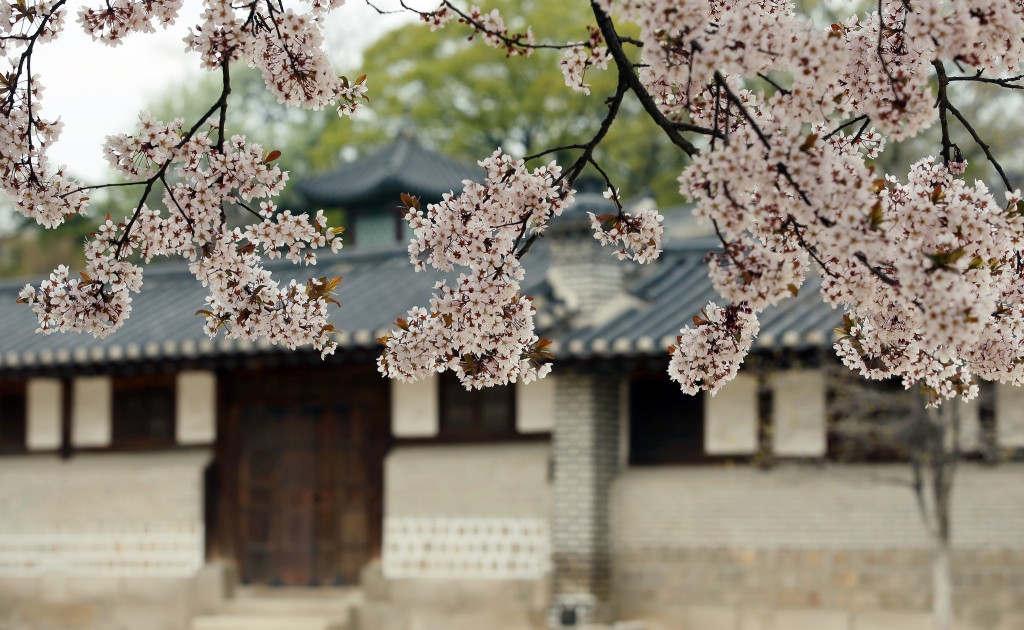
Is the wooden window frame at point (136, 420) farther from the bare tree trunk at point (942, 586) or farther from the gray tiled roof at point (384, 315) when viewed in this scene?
the bare tree trunk at point (942, 586)

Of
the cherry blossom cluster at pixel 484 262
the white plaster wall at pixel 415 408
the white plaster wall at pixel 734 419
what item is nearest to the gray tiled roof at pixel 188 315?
the white plaster wall at pixel 415 408

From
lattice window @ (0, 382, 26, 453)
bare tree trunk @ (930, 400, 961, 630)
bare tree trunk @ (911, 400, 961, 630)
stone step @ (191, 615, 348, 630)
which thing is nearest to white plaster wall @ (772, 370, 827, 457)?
bare tree trunk @ (911, 400, 961, 630)

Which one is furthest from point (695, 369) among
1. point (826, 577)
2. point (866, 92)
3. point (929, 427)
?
point (826, 577)

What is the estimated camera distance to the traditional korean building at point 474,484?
16.8m

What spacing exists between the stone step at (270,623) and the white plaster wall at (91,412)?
2970 mm

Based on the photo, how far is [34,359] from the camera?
64.5ft

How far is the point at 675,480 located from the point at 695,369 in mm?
11645

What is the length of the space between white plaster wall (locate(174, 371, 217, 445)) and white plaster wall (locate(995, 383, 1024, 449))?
9236 millimetres

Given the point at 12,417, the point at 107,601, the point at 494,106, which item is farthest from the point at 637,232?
the point at 494,106

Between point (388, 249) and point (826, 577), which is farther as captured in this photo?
point (388, 249)

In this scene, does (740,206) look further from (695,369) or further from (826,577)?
(826,577)

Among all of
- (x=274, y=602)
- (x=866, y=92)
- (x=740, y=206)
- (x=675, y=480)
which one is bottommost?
(x=274, y=602)

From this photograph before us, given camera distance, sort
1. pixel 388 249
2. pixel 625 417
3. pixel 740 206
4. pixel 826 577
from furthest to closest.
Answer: pixel 388 249, pixel 625 417, pixel 826 577, pixel 740 206

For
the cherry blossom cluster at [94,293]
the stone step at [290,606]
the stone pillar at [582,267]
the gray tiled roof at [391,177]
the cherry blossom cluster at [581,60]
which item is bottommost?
the stone step at [290,606]
